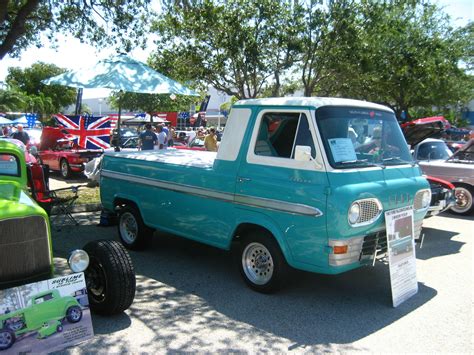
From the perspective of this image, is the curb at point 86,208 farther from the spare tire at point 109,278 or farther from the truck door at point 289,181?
the truck door at point 289,181

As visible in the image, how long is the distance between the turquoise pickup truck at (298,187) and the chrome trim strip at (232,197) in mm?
12

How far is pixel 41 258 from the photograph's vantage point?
3.70 metres

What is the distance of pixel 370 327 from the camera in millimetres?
4367

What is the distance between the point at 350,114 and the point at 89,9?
28.6ft

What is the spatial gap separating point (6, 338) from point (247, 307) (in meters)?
2.42

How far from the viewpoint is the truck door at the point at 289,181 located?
4.49 metres

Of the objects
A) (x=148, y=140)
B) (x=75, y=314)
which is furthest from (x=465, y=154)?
(x=75, y=314)

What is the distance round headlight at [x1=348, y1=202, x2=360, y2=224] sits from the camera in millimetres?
4402

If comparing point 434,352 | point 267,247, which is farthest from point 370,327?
point 267,247

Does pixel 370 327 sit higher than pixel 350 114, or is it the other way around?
pixel 350 114

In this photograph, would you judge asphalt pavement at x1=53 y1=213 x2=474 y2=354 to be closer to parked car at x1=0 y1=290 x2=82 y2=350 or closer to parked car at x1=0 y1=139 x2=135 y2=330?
parked car at x1=0 y1=139 x2=135 y2=330

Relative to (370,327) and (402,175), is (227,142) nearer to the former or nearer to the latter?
(402,175)

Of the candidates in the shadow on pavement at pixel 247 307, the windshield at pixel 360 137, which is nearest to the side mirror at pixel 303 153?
the windshield at pixel 360 137

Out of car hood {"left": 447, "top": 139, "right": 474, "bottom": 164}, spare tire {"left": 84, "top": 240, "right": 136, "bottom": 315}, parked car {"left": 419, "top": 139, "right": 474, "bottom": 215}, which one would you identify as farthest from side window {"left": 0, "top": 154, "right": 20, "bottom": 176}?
car hood {"left": 447, "top": 139, "right": 474, "bottom": 164}
